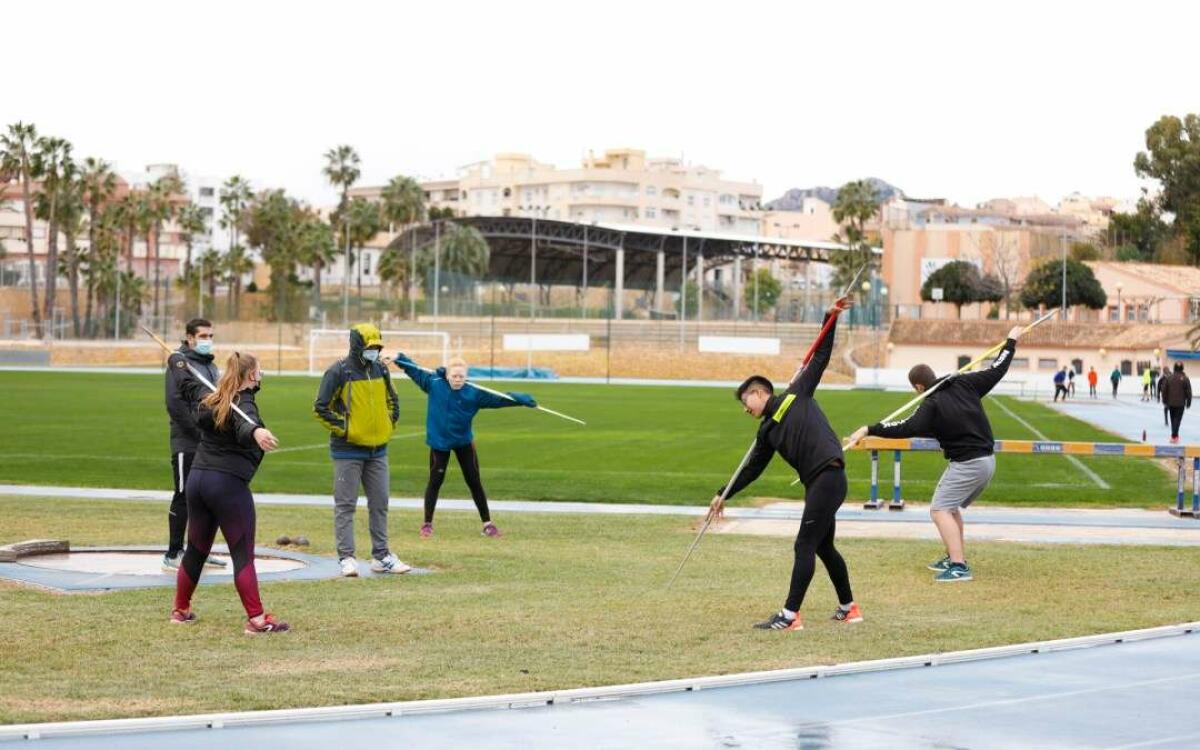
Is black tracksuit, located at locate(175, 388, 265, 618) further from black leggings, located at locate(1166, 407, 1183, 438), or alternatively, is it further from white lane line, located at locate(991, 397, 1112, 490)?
black leggings, located at locate(1166, 407, 1183, 438)

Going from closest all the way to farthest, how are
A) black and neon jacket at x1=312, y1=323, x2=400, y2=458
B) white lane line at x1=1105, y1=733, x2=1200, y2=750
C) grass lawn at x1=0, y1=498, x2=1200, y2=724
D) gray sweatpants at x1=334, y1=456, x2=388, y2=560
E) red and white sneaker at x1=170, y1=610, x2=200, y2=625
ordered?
white lane line at x1=1105, y1=733, x2=1200, y2=750
grass lawn at x1=0, y1=498, x2=1200, y2=724
red and white sneaker at x1=170, y1=610, x2=200, y2=625
black and neon jacket at x1=312, y1=323, x2=400, y2=458
gray sweatpants at x1=334, y1=456, x2=388, y2=560

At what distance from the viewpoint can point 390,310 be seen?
11169 cm

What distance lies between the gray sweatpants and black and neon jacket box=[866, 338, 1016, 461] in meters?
4.40

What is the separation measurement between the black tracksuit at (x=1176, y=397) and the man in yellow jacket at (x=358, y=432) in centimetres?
2998

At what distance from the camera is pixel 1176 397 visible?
40.6 m

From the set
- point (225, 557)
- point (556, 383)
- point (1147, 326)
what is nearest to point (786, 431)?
point (225, 557)

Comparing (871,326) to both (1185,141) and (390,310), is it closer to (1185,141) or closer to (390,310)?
(390,310)

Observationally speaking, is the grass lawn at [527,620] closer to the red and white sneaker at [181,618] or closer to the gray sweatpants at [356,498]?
the red and white sneaker at [181,618]

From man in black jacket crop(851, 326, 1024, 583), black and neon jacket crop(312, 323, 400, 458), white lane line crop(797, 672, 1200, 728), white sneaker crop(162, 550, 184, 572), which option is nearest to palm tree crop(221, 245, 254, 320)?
white sneaker crop(162, 550, 184, 572)

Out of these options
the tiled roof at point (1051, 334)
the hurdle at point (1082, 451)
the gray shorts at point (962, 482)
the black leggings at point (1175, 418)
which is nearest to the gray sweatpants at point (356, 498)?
the gray shorts at point (962, 482)

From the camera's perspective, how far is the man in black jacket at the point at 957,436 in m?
14.4

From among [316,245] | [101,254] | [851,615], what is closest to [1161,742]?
[851,615]

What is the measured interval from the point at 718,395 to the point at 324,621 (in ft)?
183

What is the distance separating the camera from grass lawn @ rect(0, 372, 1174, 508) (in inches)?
966
